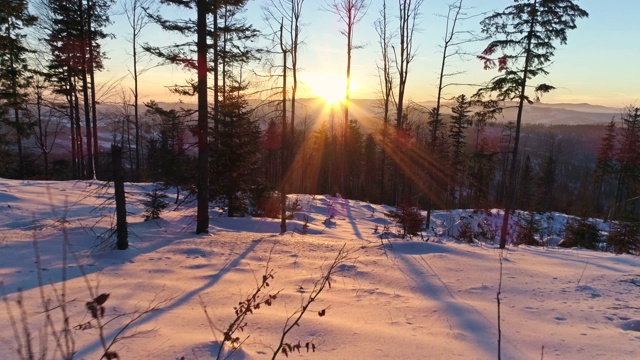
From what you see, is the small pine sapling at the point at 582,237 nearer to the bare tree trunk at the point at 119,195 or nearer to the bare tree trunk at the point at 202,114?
the bare tree trunk at the point at 202,114

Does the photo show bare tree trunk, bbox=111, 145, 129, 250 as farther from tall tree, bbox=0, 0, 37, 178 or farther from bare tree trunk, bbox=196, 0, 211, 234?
tall tree, bbox=0, 0, 37, 178

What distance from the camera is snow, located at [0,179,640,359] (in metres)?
3.54

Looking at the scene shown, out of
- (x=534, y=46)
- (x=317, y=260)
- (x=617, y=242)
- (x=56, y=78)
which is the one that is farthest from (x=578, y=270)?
(x=56, y=78)

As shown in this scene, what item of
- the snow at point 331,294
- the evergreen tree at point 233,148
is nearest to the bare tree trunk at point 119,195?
the snow at point 331,294

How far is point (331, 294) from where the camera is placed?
209 inches

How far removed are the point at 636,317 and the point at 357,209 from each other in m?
17.1

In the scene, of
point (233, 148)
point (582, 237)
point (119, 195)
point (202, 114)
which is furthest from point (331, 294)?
point (582, 237)

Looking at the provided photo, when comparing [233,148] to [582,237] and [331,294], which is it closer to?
[331,294]

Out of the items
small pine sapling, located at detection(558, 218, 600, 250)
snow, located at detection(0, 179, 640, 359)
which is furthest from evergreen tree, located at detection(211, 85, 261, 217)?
small pine sapling, located at detection(558, 218, 600, 250)

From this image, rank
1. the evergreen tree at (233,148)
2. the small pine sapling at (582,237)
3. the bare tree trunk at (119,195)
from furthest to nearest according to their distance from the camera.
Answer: the small pine sapling at (582,237), the evergreen tree at (233,148), the bare tree trunk at (119,195)

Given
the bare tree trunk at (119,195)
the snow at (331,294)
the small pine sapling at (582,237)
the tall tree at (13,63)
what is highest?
the tall tree at (13,63)

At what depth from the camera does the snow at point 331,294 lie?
140 inches

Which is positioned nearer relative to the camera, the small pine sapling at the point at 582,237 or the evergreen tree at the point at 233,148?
the evergreen tree at the point at 233,148

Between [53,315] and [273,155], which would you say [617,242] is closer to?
[53,315]
